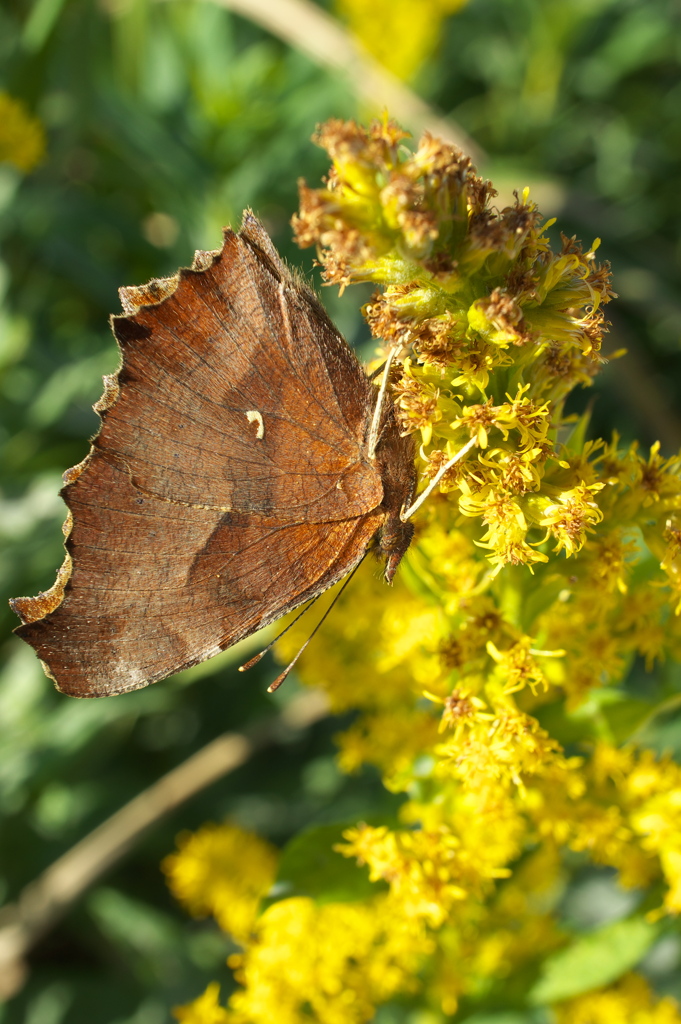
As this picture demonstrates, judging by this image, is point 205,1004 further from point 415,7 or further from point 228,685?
point 415,7

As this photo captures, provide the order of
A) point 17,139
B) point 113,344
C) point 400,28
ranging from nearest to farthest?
point 17,139 < point 113,344 < point 400,28

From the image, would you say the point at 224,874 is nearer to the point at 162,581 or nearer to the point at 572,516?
the point at 162,581

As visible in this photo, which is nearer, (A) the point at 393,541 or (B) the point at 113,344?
(A) the point at 393,541

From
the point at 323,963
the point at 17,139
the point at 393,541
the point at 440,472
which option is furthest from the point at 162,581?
the point at 17,139

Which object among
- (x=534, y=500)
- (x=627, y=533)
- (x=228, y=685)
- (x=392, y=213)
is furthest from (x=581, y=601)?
(x=228, y=685)

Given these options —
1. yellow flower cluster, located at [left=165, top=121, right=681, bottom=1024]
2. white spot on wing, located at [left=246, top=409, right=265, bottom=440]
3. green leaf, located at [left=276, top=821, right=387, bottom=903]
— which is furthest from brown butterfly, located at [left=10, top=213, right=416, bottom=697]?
green leaf, located at [left=276, top=821, right=387, bottom=903]

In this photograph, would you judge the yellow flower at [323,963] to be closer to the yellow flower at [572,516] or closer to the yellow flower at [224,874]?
the yellow flower at [224,874]
